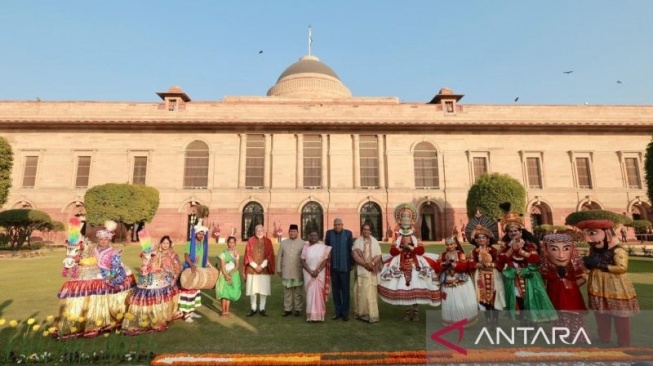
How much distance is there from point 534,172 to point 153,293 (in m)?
28.9

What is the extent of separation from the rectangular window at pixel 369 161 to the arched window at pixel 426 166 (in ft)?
10.4

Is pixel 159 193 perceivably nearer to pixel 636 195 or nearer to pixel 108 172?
pixel 108 172

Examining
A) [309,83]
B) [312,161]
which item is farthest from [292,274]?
[309,83]

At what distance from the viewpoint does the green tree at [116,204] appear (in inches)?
803

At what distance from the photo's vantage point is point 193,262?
6.61 metres

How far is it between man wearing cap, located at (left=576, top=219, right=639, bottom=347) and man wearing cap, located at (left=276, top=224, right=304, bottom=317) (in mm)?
4815

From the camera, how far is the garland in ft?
13.5

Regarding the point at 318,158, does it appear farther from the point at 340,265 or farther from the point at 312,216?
the point at 340,265

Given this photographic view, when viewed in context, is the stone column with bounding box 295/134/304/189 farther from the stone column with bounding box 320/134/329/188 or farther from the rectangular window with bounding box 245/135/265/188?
the rectangular window with bounding box 245/135/265/188

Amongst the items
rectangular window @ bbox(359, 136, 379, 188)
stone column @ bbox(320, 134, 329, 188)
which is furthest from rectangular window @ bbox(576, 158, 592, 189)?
stone column @ bbox(320, 134, 329, 188)

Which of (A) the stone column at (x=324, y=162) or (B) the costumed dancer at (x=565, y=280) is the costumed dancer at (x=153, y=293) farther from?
(A) the stone column at (x=324, y=162)

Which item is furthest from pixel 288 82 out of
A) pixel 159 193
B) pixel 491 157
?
pixel 491 157

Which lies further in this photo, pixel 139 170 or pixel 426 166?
pixel 426 166

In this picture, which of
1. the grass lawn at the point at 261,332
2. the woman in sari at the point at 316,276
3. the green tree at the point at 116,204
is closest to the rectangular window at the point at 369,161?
the green tree at the point at 116,204
